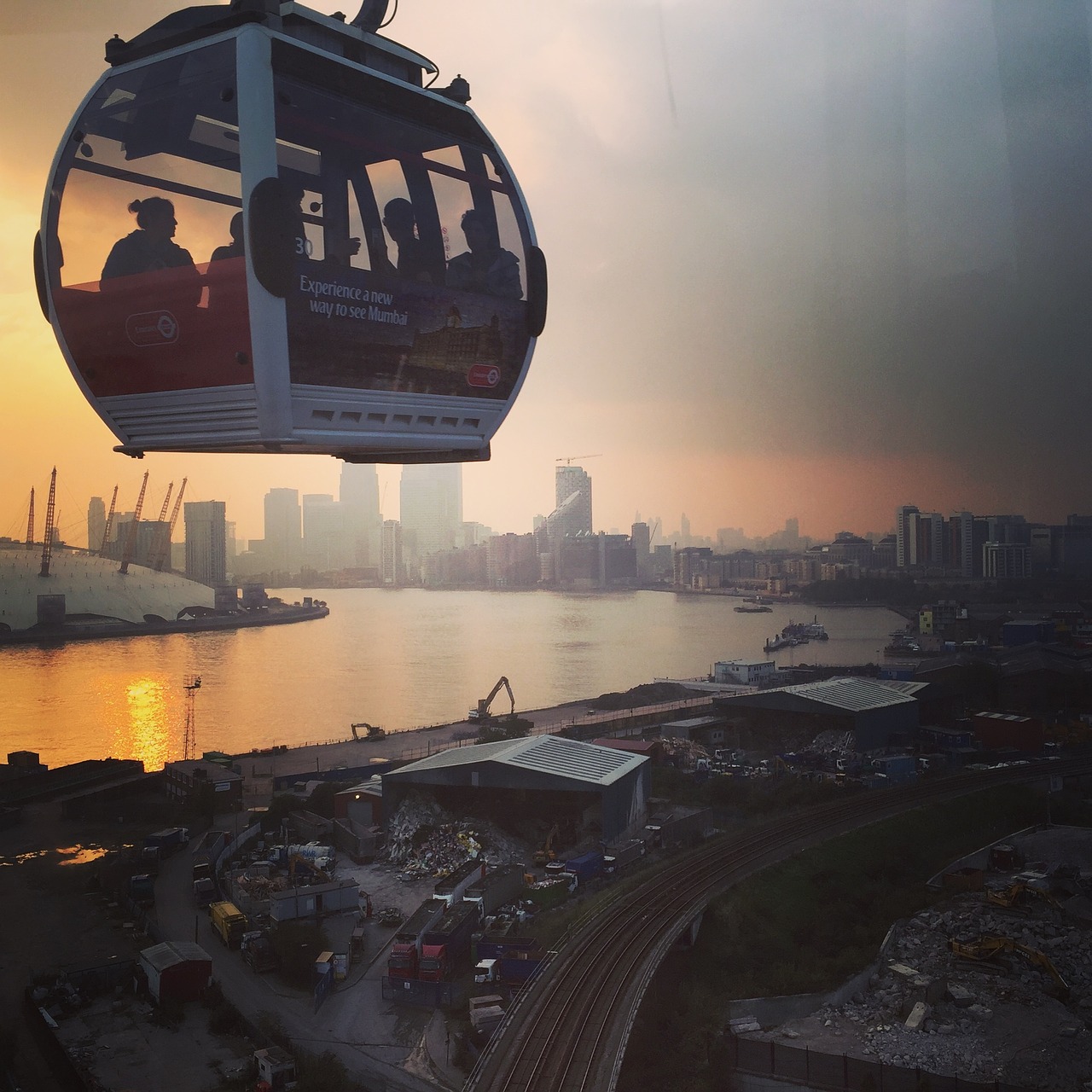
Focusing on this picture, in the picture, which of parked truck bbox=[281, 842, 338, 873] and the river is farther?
the river

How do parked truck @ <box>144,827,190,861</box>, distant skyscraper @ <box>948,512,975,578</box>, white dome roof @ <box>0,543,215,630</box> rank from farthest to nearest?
distant skyscraper @ <box>948,512,975,578</box>, white dome roof @ <box>0,543,215,630</box>, parked truck @ <box>144,827,190,861</box>

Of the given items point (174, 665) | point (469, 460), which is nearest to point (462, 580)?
point (174, 665)

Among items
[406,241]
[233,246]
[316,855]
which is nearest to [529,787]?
[316,855]

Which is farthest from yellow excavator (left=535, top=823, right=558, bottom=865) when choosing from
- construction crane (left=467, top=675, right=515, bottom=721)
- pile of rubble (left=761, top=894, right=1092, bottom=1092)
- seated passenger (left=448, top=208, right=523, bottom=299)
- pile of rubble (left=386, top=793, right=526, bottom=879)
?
seated passenger (left=448, top=208, right=523, bottom=299)

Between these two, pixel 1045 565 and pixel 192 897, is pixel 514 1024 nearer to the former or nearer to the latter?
pixel 192 897

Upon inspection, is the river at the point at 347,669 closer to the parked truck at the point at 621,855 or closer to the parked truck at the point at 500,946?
the parked truck at the point at 621,855

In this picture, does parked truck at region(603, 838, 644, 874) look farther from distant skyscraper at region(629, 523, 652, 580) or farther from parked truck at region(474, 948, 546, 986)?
distant skyscraper at region(629, 523, 652, 580)
